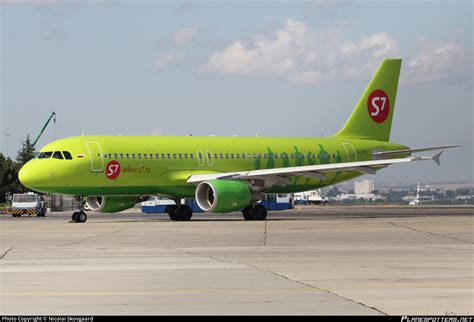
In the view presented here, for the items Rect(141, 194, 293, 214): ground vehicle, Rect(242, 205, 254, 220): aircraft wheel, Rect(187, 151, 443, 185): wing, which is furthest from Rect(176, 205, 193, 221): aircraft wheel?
Rect(141, 194, 293, 214): ground vehicle

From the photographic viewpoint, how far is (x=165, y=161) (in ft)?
160

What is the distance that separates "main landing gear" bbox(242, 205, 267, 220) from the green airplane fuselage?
2417mm

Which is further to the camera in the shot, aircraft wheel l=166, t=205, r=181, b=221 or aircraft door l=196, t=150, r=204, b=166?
aircraft wheel l=166, t=205, r=181, b=221

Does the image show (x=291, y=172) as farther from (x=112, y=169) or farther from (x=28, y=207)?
(x=28, y=207)

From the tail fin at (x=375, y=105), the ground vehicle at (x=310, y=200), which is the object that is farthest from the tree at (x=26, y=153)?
the tail fin at (x=375, y=105)

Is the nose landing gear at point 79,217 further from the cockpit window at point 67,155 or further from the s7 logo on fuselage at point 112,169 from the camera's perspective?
the cockpit window at point 67,155

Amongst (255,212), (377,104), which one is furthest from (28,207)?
(377,104)

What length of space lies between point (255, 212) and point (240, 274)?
30.7m

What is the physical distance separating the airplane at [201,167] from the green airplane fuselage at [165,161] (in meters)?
0.05

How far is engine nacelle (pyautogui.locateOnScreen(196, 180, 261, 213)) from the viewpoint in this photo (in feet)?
152

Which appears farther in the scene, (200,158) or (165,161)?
(200,158)

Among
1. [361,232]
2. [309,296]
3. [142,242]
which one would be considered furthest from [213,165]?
[309,296]

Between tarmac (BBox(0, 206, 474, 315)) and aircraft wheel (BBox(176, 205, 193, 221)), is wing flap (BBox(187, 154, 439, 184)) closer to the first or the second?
aircraft wheel (BBox(176, 205, 193, 221))

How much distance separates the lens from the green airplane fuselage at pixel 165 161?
152 feet
